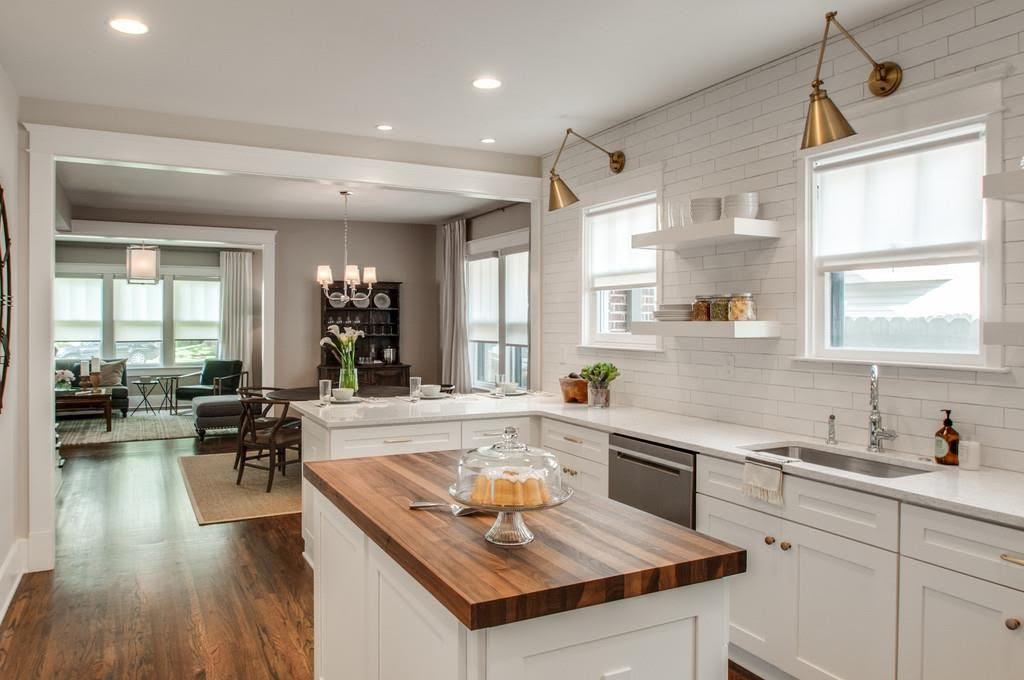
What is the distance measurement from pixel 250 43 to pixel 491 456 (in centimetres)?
266

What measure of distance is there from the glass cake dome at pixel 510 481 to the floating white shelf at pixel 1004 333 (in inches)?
63.5

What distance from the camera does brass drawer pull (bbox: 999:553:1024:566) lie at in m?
2.04

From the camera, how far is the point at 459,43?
11.5 feet

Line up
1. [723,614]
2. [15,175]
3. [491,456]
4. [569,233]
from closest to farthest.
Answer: [723,614], [491,456], [15,175], [569,233]

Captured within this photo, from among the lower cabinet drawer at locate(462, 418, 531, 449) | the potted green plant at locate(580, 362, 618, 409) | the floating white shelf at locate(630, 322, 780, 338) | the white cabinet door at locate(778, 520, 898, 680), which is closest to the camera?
the white cabinet door at locate(778, 520, 898, 680)

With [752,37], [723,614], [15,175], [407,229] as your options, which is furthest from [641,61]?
[407,229]

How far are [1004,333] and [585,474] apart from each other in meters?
2.25

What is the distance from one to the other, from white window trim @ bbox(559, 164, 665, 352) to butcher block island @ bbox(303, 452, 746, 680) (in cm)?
272

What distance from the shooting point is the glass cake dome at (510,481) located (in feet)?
5.42

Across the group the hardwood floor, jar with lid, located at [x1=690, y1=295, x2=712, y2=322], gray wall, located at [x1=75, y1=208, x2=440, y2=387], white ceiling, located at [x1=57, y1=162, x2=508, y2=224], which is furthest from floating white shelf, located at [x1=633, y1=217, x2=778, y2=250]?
gray wall, located at [x1=75, y1=208, x2=440, y2=387]

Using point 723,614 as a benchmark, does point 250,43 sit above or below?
above

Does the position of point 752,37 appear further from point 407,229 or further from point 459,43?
point 407,229

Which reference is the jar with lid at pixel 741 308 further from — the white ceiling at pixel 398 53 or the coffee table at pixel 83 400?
the coffee table at pixel 83 400

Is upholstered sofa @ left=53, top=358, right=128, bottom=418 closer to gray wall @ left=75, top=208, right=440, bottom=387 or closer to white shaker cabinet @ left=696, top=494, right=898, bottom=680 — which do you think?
gray wall @ left=75, top=208, right=440, bottom=387
